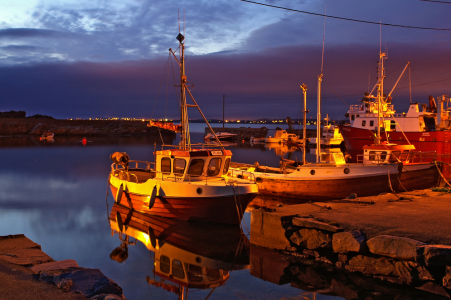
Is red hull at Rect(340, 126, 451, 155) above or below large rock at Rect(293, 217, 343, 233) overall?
above

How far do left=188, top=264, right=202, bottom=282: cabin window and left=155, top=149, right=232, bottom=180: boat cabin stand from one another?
163 inches

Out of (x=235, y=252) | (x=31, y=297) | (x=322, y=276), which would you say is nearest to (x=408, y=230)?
(x=322, y=276)

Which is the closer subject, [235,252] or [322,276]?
[322,276]

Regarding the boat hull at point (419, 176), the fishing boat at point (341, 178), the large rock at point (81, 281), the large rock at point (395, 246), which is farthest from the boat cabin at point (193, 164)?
the boat hull at point (419, 176)

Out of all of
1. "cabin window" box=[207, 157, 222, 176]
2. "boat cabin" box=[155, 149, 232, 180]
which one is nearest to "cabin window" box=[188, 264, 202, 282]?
"boat cabin" box=[155, 149, 232, 180]

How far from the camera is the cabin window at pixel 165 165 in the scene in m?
14.8

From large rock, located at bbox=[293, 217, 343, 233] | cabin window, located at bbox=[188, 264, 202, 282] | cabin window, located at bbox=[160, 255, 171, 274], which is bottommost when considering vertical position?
cabin window, located at bbox=[160, 255, 171, 274]

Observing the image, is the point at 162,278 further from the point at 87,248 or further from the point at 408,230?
the point at 408,230

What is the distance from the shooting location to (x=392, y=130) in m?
34.0

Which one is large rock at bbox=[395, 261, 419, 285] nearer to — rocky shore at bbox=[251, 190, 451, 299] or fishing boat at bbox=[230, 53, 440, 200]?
rocky shore at bbox=[251, 190, 451, 299]

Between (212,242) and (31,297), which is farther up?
(31,297)

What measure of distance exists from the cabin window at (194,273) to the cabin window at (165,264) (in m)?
0.64

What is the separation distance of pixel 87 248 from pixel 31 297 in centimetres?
645

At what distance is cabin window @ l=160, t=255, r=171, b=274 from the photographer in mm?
10480
